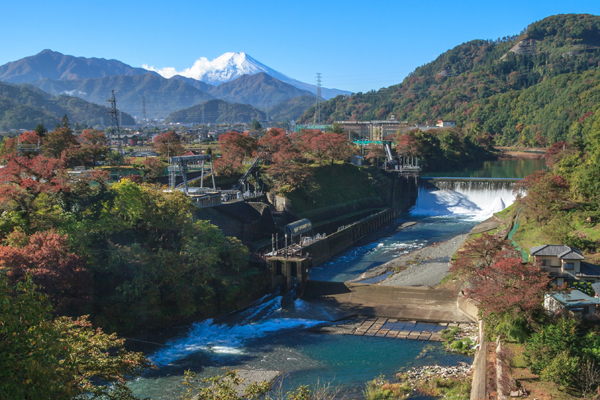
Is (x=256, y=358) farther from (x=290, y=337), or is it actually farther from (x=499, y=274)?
(x=499, y=274)

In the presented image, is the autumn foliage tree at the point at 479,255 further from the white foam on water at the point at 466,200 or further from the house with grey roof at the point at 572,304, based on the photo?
the white foam on water at the point at 466,200

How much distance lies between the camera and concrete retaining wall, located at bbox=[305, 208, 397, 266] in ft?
121

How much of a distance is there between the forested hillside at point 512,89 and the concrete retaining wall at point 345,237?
206 feet

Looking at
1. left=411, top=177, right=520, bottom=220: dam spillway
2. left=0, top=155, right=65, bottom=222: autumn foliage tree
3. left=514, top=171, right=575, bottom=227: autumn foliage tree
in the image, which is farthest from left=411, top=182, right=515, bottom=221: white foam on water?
left=0, top=155, right=65, bottom=222: autumn foliage tree

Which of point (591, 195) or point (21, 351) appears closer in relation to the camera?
point (21, 351)

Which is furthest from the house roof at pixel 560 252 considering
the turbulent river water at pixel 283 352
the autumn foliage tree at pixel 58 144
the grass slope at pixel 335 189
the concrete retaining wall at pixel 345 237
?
the autumn foliage tree at pixel 58 144

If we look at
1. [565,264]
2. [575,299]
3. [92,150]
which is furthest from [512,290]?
[92,150]

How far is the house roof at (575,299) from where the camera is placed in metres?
18.8

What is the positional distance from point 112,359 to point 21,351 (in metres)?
3.18

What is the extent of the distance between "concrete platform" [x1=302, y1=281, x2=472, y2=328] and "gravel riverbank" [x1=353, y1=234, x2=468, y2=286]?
2577 millimetres

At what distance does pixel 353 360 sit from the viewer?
20859 millimetres

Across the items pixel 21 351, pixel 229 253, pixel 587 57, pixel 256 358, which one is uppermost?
pixel 587 57

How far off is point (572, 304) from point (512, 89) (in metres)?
138

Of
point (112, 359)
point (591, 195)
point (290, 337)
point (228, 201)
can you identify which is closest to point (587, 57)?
point (591, 195)
